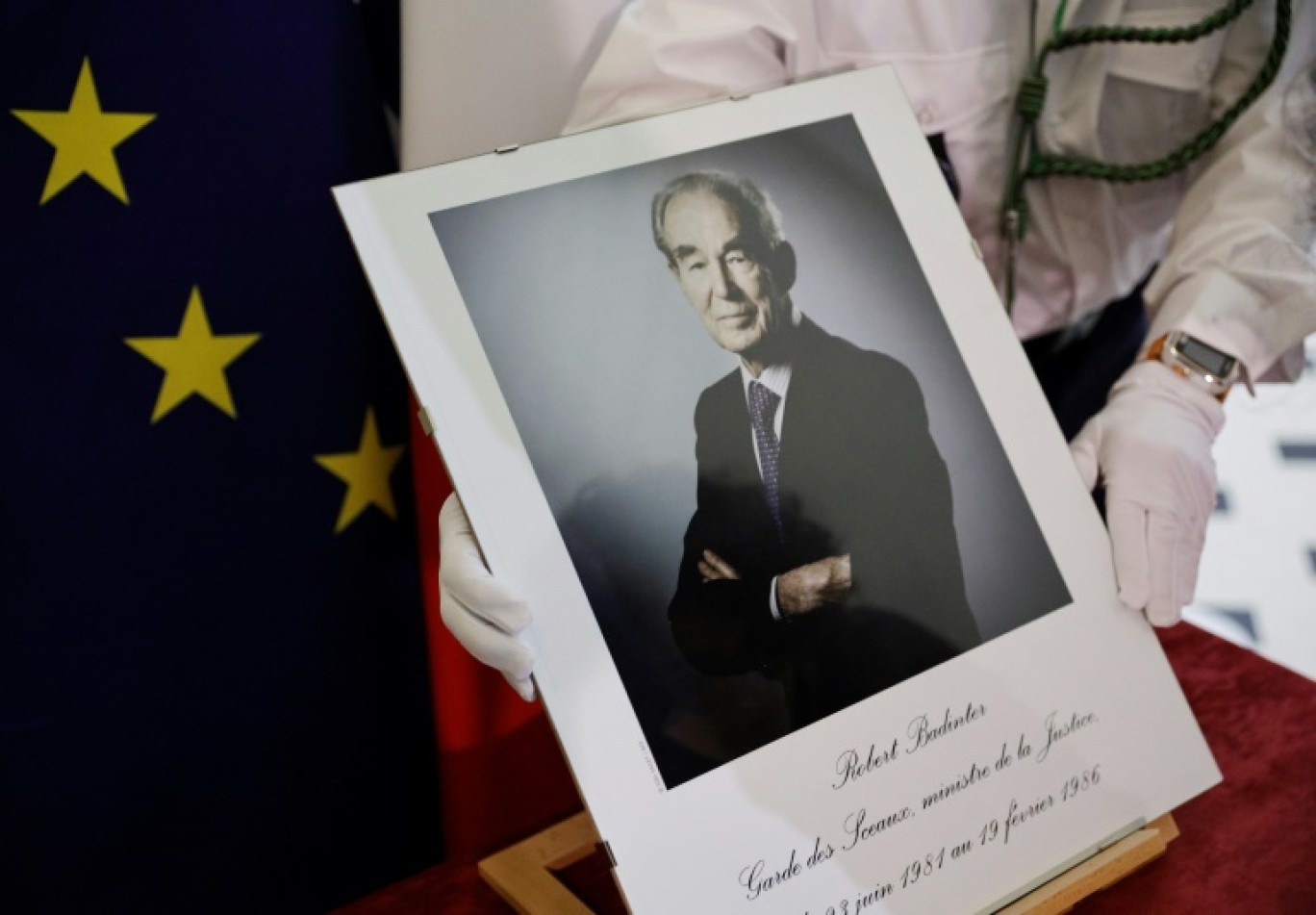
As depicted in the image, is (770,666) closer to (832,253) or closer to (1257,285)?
(832,253)

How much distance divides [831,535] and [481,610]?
22 centimetres

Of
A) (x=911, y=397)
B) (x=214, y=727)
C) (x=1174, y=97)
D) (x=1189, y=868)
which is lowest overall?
(x=1189, y=868)

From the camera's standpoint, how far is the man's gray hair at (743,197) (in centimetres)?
74

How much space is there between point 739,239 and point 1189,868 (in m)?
0.54

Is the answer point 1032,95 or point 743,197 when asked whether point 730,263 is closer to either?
point 743,197

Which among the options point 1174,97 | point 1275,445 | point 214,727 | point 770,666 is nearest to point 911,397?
point 770,666

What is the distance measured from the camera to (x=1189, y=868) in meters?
0.80

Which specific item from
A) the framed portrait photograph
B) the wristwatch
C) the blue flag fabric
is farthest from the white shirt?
the blue flag fabric

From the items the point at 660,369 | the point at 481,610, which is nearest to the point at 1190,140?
the point at 660,369

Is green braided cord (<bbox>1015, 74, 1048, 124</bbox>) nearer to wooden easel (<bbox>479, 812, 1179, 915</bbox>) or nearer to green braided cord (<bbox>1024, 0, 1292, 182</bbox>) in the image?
green braided cord (<bbox>1024, 0, 1292, 182</bbox>)

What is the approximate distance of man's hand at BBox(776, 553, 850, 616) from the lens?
679 millimetres

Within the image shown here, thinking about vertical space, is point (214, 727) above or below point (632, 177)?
below

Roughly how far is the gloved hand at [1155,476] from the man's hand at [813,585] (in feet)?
0.72

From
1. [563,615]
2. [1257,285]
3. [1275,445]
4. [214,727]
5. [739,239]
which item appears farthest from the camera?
[1275,445]
